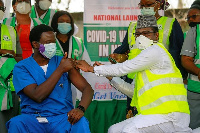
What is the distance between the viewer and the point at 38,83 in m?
4.91

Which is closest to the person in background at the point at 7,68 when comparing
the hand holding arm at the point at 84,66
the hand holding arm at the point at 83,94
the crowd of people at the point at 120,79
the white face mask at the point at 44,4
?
the crowd of people at the point at 120,79

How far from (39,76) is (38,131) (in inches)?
24.0

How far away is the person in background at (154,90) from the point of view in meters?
4.43

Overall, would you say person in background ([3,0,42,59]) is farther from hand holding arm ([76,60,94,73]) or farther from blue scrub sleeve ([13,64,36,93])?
hand holding arm ([76,60,94,73])

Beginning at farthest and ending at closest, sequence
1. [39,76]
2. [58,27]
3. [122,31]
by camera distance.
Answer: [122,31], [58,27], [39,76]

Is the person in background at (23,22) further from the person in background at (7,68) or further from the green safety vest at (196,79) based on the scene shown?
the green safety vest at (196,79)

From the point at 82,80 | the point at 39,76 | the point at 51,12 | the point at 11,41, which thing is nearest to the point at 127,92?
the point at 82,80

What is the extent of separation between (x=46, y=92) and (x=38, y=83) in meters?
0.19

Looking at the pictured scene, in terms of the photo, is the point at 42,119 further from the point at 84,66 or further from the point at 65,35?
the point at 65,35

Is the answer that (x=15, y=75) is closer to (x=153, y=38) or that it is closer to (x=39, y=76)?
(x=39, y=76)

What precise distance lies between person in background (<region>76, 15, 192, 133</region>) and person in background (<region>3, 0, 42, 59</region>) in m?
2.13

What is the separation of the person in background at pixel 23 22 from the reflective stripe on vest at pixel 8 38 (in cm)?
46

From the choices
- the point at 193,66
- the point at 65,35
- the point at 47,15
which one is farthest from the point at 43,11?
the point at 193,66

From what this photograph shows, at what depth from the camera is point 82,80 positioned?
16.8 feet
